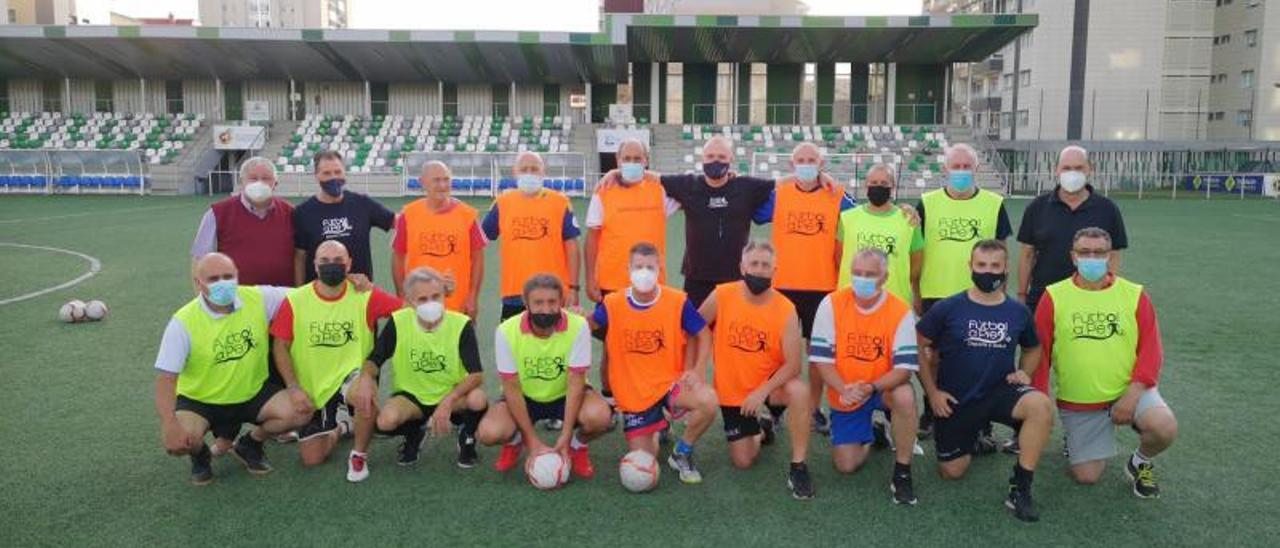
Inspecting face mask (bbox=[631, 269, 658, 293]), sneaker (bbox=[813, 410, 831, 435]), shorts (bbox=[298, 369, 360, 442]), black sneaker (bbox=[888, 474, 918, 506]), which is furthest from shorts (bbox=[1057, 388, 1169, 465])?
shorts (bbox=[298, 369, 360, 442])

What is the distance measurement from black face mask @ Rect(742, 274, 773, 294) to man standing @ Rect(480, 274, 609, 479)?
947mm

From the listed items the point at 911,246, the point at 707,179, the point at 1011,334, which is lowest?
the point at 1011,334

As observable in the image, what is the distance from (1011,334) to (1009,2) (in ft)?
187

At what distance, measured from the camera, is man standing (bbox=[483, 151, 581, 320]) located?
20.4 ft

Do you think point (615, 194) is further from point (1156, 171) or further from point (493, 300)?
point (1156, 171)

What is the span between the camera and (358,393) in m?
4.79

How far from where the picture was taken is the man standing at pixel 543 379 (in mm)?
4816

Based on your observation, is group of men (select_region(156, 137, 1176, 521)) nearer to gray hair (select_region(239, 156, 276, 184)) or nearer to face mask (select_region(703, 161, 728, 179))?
gray hair (select_region(239, 156, 276, 184))

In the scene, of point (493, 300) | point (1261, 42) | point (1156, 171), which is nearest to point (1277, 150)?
point (1156, 171)

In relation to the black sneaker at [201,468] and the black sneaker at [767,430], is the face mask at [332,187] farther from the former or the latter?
the black sneaker at [767,430]

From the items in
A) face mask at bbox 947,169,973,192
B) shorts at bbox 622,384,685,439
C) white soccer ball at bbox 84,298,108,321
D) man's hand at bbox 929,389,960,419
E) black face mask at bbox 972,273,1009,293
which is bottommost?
white soccer ball at bbox 84,298,108,321

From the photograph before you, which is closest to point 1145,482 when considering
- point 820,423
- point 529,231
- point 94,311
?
point 820,423

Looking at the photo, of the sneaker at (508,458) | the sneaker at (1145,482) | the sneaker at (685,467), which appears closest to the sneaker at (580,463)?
the sneaker at (508,458)

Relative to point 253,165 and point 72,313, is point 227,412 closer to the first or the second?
point 253,165
